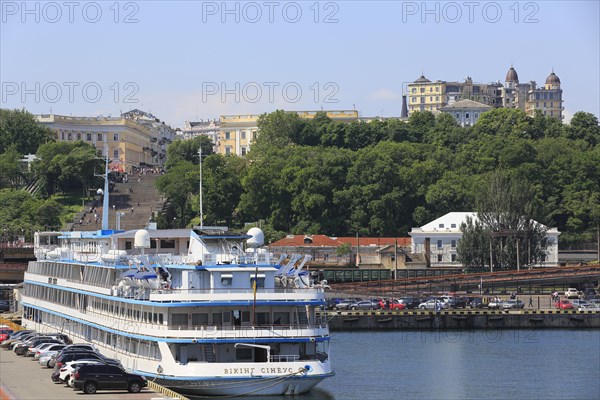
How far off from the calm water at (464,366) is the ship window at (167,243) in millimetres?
10112

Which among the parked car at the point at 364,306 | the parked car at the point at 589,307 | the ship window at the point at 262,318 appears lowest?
the parked car at the point at 589,307

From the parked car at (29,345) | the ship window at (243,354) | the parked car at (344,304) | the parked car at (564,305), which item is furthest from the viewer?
the parked car at (344,304)

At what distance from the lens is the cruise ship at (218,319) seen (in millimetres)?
58844

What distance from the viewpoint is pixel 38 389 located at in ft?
177

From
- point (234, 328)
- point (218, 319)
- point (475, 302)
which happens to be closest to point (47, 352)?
point (218, 319)

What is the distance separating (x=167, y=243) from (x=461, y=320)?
128ft

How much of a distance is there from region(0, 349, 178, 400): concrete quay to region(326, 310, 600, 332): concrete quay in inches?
1718

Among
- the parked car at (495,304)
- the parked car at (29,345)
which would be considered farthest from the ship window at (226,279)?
the parked car at (495,304)

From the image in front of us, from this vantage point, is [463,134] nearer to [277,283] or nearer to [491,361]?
[491,361]

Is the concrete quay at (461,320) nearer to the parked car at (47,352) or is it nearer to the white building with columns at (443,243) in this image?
the parked car at (47,352)

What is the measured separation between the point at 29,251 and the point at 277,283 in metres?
76.6

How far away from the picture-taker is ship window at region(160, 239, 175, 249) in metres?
69.4

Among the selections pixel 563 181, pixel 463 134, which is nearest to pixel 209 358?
pixel 563 181

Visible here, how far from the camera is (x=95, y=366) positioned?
179ft
